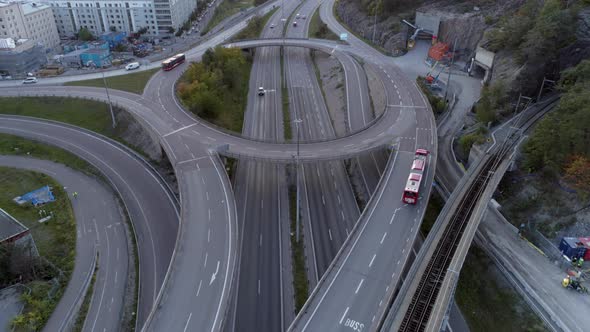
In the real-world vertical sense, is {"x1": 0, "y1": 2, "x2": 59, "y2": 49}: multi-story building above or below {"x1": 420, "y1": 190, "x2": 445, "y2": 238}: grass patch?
above

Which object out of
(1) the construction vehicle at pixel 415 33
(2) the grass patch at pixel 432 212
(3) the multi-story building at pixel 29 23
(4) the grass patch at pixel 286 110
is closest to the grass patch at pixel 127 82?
(4) the grass patch at pixel 286 110

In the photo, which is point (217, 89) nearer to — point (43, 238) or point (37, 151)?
point (37, 151)

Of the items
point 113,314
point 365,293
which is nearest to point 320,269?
point 365,293

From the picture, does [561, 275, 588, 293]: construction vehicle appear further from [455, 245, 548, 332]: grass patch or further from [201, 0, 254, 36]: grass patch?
A: [201, 0, 254, 36]: grass patch

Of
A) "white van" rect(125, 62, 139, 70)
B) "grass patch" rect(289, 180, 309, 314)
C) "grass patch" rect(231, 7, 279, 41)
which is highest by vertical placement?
"grass patch" rect(231, 7, 279, 41)

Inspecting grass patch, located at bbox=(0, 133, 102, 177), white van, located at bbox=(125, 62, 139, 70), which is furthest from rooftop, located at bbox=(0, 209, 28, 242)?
white van, located at bbox=(125, 62, 139, 70)

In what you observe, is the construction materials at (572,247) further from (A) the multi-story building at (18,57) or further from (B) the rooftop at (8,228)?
(A) the multi-story building at (18,57)
